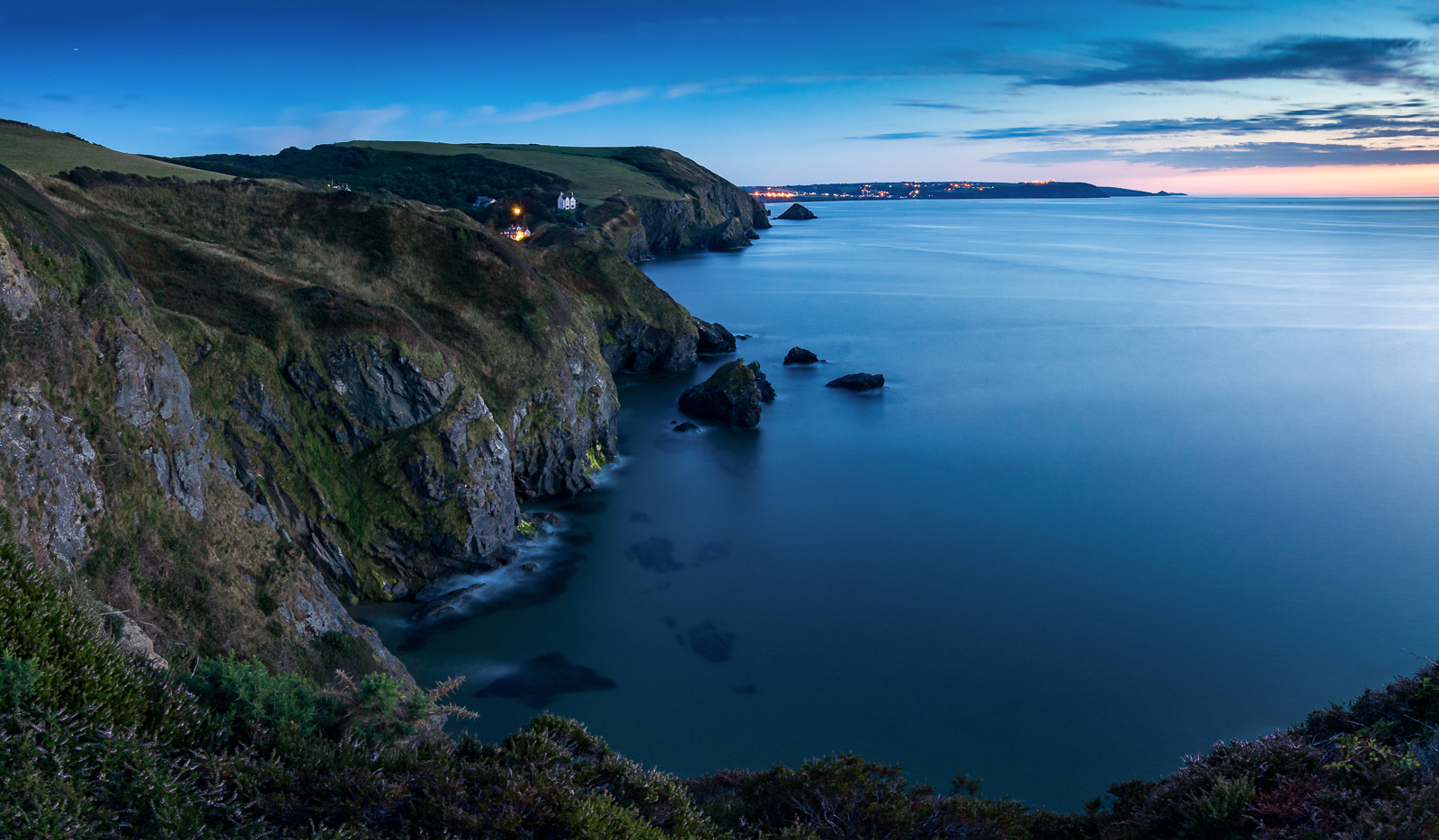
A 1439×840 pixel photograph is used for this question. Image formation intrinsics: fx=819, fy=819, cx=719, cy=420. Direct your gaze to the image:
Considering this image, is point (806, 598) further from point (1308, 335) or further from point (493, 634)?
point (1308, 335)

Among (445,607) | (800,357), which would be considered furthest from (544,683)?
(800,357)

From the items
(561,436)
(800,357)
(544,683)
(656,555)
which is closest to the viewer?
(544,683)

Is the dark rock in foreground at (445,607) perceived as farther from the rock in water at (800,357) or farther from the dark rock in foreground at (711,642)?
the rock in water at (800,357)

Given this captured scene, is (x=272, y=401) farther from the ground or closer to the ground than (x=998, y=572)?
farther from the ground

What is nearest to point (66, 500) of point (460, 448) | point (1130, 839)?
point (460, 448)

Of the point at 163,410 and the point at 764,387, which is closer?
the point at 163,410

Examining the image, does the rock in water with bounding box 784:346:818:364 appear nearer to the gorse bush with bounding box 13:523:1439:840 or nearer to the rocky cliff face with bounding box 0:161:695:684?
the rocky cliff face with bounding box 0:161:695:684

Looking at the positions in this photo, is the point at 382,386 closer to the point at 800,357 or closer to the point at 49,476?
the point at 49,476
